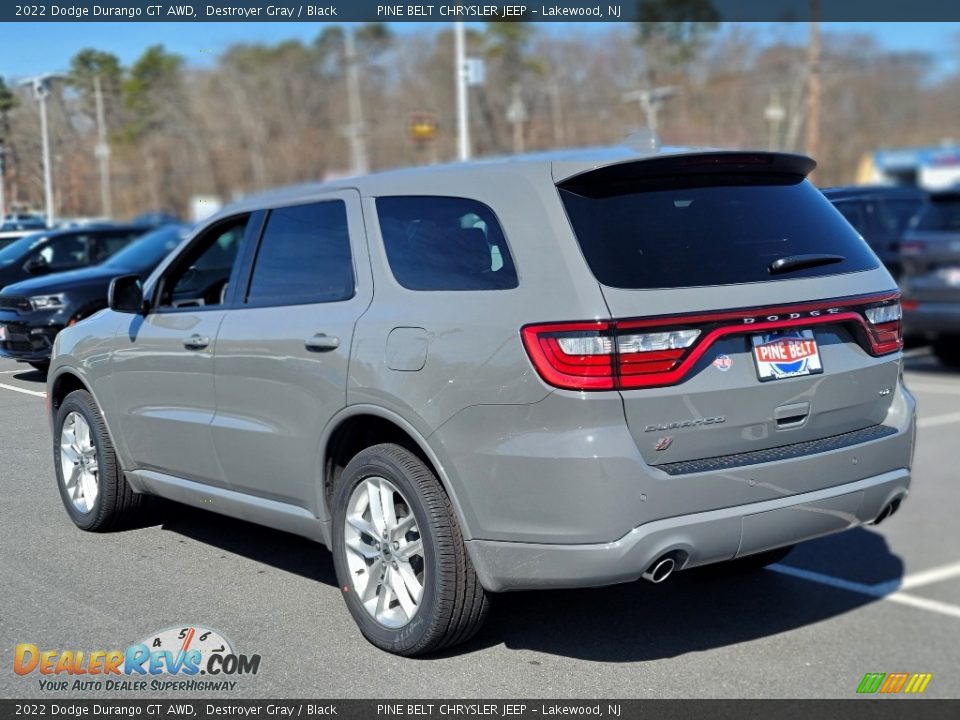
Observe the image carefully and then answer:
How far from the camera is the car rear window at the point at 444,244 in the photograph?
381cm

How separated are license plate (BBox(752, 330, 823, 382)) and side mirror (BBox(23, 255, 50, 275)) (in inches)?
126

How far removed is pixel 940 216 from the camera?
44.3ft

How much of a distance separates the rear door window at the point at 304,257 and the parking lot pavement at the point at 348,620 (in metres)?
1.20

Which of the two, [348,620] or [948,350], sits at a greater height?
[348,620]

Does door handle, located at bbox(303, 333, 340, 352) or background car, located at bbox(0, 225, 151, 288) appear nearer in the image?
door handle, located at bbox(303, 333, 340, 352)

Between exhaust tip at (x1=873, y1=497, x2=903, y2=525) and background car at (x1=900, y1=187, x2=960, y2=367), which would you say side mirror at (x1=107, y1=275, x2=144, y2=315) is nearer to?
exhaust tip at (x1=873, y1=497, x2=903, y2=525)

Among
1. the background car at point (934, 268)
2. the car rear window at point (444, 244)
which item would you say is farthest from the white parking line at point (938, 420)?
the car rear window at point (444, 244)

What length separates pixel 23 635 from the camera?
3.92 m

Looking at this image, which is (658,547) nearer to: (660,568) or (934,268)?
(660,568)

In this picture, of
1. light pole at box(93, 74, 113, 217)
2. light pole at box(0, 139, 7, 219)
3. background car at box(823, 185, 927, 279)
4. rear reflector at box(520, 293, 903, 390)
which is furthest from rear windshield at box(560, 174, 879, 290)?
background car at box(823, 185, 927, 279)

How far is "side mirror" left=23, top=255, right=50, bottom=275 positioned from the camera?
5.04 metres

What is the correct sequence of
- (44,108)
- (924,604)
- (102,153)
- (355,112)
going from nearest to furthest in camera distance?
(44,108) → (102,153) → (924,604) → (355,112)

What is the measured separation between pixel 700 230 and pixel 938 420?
29.4ft

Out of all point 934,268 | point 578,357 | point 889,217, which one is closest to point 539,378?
point 578,357
